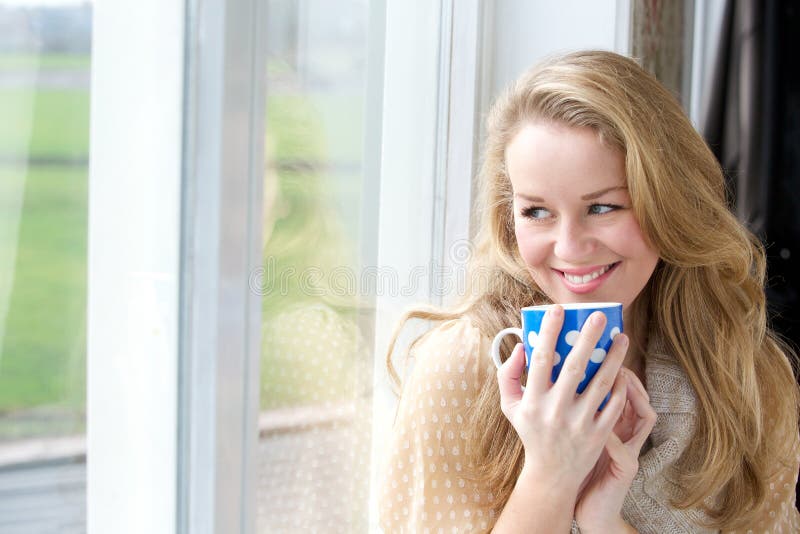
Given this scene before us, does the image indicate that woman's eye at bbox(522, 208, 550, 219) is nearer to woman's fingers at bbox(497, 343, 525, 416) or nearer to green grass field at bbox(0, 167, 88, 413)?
woman's fingers at bbox(497, 343, 525, 416)

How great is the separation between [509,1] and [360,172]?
0.47 meters

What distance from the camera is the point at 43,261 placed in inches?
31.5

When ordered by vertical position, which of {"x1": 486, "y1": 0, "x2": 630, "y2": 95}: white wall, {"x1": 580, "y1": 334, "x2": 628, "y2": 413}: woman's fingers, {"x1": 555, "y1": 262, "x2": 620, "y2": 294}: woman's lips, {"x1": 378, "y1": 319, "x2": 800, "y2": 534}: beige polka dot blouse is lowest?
{"x1": 378, "y1": 319, "x2": 800, "y2": 534}: beige polka dot blouse

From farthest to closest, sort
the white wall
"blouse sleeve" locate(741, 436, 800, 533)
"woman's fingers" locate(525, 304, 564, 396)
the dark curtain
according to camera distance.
Result: the dark curtain < the white wall < "blouse sleeve" locate(741, 436, 800, 533) < "woman's fingers" locate(525, 304, 564, 396)

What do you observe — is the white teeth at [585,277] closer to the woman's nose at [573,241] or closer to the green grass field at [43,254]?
the woman's nose at [573,241]

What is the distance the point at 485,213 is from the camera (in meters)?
1.14

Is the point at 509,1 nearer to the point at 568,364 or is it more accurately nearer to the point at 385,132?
the point at 385,132

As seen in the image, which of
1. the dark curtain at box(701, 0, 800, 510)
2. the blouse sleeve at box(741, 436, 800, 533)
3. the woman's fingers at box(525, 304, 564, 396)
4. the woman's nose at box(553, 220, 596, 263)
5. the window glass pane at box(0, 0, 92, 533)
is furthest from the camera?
the dark curtain at box(701, 0, 800, 510)

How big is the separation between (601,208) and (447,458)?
0.34 metres

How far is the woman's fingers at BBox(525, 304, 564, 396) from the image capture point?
0.84 meters

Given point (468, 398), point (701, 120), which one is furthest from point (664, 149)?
point (701, 120)

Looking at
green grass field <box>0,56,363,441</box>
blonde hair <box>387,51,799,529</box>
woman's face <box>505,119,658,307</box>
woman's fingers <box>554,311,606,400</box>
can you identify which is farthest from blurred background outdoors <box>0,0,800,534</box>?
woman's fingers <box>554,311,606,400</box>

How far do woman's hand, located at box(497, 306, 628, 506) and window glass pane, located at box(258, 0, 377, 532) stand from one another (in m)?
0.31

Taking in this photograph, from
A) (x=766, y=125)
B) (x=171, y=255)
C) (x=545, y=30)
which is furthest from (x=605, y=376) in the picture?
(x=766, y=125)
